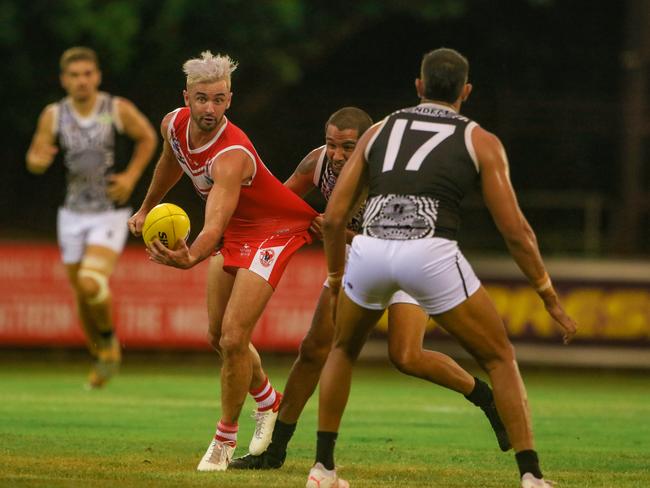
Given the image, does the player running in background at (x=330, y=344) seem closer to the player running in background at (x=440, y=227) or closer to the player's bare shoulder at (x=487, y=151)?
the player running in background at (x=440, y=227)

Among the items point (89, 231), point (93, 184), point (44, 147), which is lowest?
point (89, 231)

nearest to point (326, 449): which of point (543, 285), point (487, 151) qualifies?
point (543, 285)

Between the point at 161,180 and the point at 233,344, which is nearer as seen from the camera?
A: the point at 233,344

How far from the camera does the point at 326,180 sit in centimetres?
939

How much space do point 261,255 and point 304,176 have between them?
0.72m

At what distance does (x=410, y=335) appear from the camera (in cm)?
895

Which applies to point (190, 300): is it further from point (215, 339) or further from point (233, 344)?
point (233, 344)

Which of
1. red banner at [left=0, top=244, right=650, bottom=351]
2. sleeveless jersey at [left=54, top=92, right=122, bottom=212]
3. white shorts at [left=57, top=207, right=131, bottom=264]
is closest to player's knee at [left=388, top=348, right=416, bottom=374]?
white shorts at [left=57, top=207, right=131, bottom=264]

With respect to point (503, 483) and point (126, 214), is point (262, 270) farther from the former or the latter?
point (126, 214)

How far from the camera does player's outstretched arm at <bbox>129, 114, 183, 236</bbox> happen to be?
933 centimetres

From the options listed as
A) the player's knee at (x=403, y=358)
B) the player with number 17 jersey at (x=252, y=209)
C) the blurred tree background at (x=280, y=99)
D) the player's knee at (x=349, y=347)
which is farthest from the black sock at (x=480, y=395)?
the blurred tree background at (x=280, y=99)

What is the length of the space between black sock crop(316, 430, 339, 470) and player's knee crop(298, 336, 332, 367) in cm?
142

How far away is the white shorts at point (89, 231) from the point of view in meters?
14.6

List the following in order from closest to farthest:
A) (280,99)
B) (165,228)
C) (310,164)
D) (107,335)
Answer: (165,228) < (310,164) < (107,335) < (280,99)
